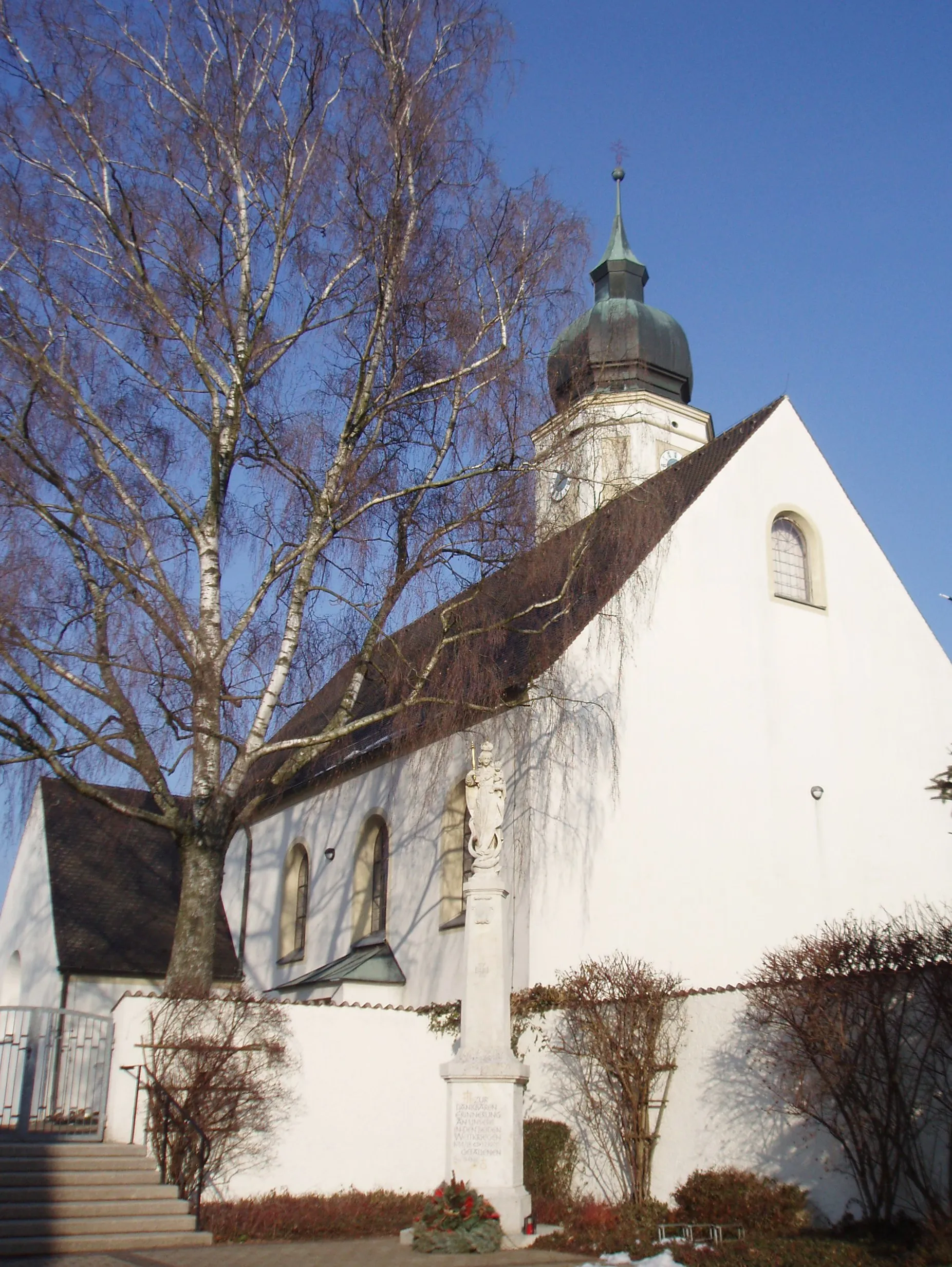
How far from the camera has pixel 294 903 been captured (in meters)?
24.3

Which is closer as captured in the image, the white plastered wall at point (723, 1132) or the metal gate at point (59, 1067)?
the white plastered wall at point (723, 1132)

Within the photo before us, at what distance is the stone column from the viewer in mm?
11773

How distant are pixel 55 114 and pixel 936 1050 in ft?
42.9

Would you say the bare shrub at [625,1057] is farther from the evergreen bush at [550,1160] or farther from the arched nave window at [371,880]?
the arched nave window at [371,880]

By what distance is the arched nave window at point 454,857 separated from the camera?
18.2 metres

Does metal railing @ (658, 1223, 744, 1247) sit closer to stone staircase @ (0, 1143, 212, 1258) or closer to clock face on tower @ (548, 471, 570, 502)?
stone staircase @ (0, 1143, 212, 1258)

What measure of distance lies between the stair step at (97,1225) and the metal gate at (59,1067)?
6.12 feet

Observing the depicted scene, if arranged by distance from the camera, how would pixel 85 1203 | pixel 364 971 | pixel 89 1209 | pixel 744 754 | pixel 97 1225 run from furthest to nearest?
pixel 364 971, pixel 744 754, pixel 85 1203, pixel 89 1209, pixel 97 1225

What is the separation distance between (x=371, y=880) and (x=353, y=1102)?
6.75 metres

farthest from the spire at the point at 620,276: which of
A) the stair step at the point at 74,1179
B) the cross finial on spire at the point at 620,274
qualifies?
the stair step at the point at 74,1179

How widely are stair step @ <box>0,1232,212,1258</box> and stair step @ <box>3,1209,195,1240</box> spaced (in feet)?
0.10

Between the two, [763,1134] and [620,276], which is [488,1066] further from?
[620,276]

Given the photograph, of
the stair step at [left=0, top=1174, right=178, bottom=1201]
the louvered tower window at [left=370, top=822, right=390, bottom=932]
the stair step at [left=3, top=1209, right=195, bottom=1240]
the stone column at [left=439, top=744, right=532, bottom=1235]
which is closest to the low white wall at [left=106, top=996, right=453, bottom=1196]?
the stair step at [left=0, top=1174, right=178, bottom=1201]

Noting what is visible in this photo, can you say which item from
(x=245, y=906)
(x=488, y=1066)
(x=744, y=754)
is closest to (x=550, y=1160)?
(x=488, y=1066)
